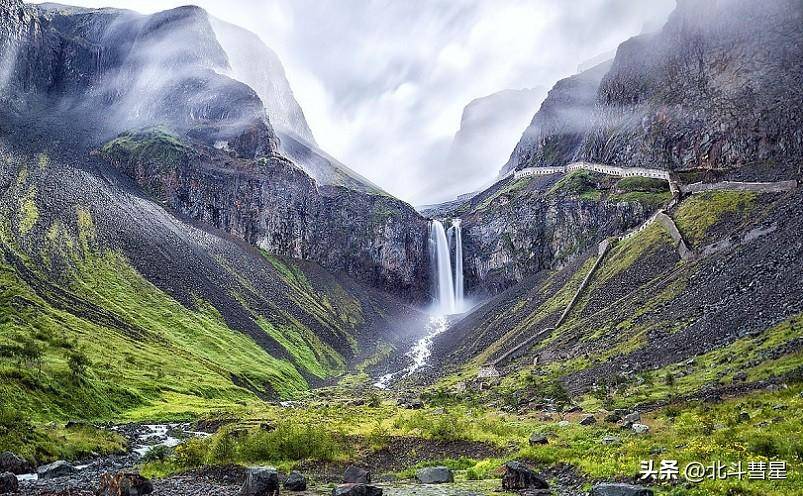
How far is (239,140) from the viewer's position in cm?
19650

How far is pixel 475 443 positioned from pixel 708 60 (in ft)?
426

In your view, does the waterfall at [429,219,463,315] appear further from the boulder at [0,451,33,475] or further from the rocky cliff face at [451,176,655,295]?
the boulder at [0,451,33,475]

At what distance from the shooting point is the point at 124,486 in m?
21.8

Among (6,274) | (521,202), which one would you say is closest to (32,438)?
(6,274)

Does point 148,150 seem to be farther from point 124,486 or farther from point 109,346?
point 124,486

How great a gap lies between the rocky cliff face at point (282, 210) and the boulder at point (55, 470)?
138837 millimetres

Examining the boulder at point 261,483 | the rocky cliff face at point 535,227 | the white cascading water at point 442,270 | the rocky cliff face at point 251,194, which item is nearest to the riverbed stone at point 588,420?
the boulder at point 261,483

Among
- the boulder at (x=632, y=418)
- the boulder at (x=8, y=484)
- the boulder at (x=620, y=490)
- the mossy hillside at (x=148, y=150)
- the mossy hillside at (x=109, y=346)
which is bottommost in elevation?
the boulder at (x=8, y=484)

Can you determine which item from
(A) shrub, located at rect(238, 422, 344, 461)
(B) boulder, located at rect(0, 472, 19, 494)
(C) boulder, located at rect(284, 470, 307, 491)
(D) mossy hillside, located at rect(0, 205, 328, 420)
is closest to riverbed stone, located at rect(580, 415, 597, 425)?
(A) shrub, located at rect(238, 422, 344, 461)

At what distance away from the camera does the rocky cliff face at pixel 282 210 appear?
166 metres

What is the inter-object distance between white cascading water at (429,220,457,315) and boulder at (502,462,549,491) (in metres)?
149

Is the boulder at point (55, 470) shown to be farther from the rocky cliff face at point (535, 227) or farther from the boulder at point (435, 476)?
the rocky cliff face at point (535, 227)

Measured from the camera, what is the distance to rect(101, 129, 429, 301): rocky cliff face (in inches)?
6547

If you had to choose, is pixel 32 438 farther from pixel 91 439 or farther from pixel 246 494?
pixel 246 494
